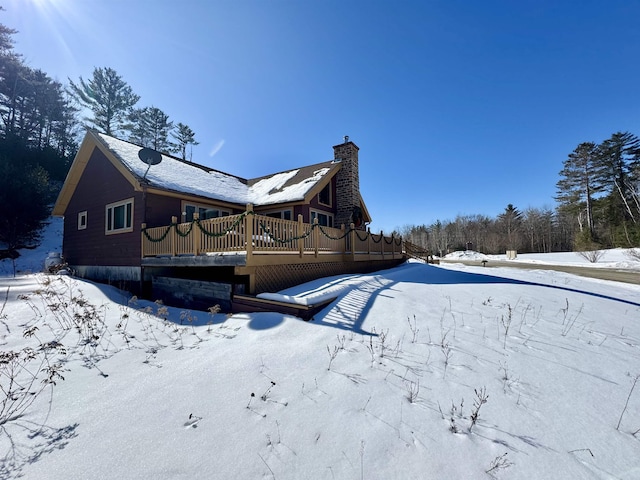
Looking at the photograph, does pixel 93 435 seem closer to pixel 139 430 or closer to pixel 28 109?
pixel 139 430

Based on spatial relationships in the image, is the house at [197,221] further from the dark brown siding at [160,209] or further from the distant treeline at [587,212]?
the distant treeline at [587,212]

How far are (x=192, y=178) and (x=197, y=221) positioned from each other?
6.11m

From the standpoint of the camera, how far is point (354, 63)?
11406 mm

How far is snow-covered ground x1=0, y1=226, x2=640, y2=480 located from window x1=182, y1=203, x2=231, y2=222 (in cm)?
677

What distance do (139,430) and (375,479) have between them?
6.83 feet

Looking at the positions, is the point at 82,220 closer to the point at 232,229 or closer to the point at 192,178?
the point at 192,178

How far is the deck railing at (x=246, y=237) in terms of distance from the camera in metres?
6.87

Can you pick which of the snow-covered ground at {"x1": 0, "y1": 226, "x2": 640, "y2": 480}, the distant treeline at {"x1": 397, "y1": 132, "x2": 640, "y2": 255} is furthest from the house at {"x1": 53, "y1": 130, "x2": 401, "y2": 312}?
the distant treeline at {"x1": 397, "y1": 132, "x2": 640, "y2": 255}

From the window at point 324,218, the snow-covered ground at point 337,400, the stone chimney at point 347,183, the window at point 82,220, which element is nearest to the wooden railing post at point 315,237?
the snow-covered ground at point 337,400

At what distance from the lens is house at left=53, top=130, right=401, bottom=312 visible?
7281mm

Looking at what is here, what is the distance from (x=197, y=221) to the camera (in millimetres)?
7688

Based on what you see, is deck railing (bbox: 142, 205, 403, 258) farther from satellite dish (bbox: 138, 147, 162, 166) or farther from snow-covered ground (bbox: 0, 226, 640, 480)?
satellite dish (bbox: 138, 147, 162, 166)

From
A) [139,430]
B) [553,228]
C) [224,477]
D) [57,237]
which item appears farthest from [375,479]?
[553,228]

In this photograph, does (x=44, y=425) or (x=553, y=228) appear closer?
(x=44, y=425)
